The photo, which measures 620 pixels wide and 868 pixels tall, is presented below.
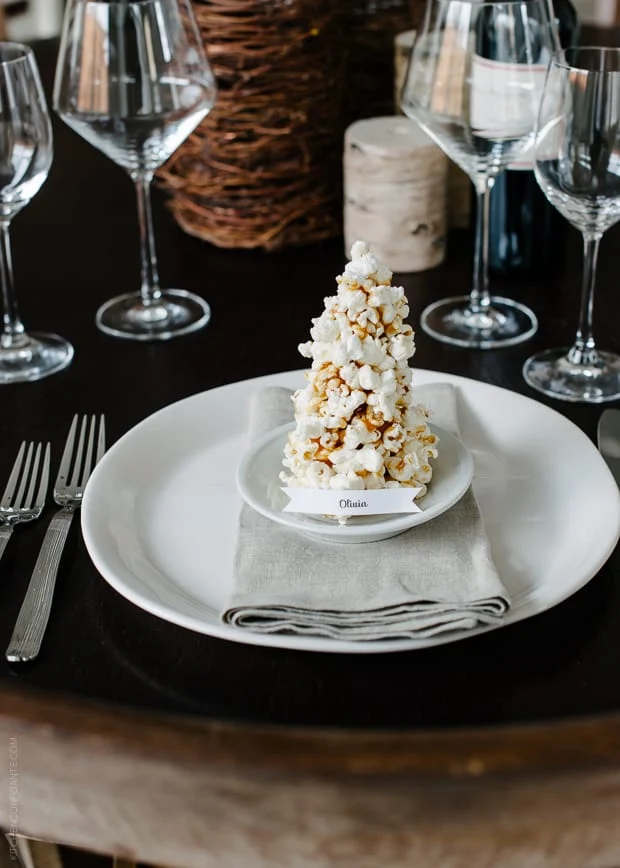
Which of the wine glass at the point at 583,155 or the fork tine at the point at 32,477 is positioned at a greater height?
the wine glass at the point at 583,155

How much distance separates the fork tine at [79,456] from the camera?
0.79 metres

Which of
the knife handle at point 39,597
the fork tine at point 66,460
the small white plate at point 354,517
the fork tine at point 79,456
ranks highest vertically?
the small white plate at point 354,517

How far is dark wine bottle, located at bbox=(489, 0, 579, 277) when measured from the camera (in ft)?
3.68

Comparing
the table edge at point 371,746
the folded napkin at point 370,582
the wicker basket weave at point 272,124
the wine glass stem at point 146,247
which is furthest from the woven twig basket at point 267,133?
the table edge at point 371,746

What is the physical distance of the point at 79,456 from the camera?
824 millimetres

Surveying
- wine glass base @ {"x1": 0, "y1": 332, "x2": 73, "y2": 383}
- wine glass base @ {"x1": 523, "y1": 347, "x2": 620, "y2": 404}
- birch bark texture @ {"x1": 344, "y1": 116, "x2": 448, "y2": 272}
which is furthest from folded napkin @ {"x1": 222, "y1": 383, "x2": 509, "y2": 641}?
birch bark texture @ {"x1": 344, "y1": 116, "x2": 448, "y2": 272}

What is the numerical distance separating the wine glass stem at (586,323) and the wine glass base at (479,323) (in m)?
0.07

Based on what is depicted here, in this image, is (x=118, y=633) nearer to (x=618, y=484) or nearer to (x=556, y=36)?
(x=618, y=484)

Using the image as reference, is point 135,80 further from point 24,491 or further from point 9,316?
point 24,491

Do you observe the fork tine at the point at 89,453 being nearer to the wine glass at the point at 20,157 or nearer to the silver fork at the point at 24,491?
the silver fork at the point at 24,491

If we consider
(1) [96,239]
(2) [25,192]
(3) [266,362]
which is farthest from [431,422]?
(1) [96,239]

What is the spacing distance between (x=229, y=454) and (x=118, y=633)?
0.20 m

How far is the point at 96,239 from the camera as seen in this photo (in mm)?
1269

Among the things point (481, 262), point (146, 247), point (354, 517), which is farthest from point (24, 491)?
point (481, 262)
